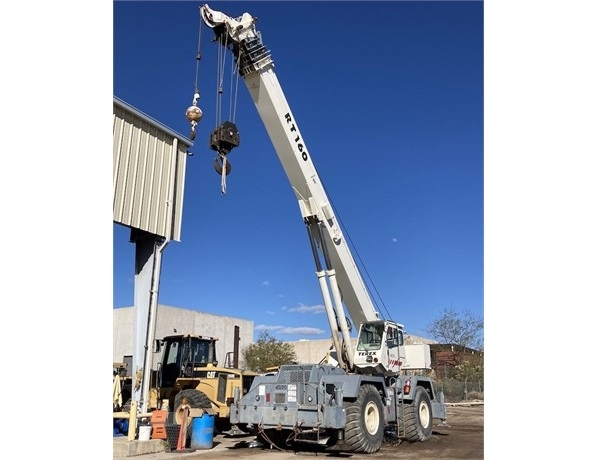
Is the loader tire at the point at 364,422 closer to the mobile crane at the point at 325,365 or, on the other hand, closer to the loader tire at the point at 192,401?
the mobile crane at the point at 325,365

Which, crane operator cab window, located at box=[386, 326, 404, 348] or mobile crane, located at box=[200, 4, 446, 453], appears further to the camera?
crane operator cab window, located at box=[386, 326, 404, 348]

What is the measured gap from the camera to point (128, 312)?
39469mm

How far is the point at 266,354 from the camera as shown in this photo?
42.5m

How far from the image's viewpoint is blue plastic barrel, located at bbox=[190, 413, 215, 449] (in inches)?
466

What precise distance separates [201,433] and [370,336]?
13.6ft

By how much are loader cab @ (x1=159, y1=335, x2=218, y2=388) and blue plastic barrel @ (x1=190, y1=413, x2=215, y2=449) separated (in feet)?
10.2

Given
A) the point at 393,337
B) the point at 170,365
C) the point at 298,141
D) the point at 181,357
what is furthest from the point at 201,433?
the point at 298,141

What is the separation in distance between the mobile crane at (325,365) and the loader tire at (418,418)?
0.02 metres

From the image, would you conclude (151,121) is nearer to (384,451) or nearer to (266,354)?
(384,451)

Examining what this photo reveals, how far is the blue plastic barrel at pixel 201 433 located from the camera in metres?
11.8

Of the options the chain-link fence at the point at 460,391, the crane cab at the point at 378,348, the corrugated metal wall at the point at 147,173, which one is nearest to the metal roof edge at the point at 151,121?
the corrugated metal wall at the point at 147,173

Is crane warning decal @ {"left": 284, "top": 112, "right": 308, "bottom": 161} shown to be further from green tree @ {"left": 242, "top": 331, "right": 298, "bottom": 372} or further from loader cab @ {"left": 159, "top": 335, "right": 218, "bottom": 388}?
green tree @ {"left": 242, "top": 331, "right": 298, "bottom": 372}

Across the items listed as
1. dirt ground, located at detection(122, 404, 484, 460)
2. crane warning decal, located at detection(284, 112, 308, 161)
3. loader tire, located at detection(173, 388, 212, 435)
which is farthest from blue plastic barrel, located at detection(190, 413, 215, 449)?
crane warning decal, located at detection(284, 112, 308, 161)

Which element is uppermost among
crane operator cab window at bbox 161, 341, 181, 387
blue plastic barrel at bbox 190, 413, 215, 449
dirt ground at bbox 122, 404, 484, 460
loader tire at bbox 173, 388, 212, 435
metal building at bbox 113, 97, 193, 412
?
metal building at bbox 113, 97, 193, 412
